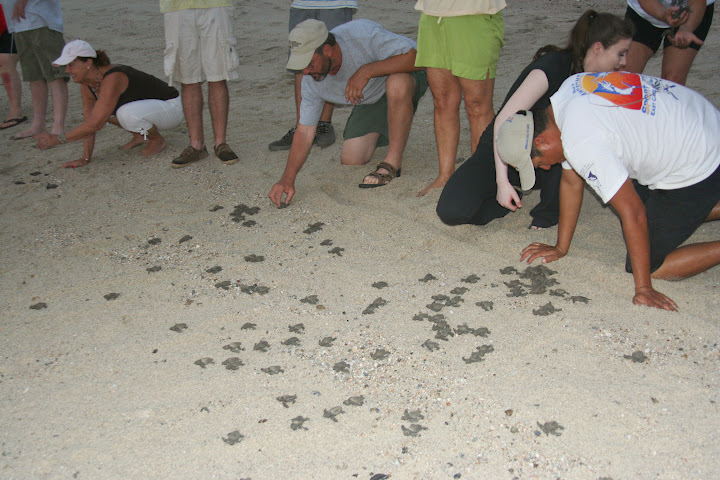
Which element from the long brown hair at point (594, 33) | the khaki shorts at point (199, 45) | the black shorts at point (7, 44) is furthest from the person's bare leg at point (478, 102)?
the black shorts at point (7, 44)

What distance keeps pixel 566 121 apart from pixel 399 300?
90 cm

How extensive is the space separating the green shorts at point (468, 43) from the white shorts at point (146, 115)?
6.42 ft

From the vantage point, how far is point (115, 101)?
3955mm

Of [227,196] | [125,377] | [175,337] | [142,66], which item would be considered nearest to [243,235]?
[227,196]

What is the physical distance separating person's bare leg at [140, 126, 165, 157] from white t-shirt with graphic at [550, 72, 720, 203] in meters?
2.89

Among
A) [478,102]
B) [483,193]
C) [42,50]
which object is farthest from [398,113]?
[42,50]

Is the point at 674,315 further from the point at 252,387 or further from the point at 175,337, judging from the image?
the point at 175,337

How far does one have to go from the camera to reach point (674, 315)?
2.25 meters

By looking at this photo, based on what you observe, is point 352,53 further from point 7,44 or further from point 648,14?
point 7,44

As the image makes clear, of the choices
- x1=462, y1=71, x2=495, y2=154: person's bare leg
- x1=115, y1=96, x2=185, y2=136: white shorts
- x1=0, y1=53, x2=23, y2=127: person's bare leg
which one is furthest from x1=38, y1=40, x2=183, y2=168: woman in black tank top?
x1=462, y1=71, x2=495, y2=154: person's bare leg

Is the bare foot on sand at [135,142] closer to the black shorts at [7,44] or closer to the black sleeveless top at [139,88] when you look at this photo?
the black sleeveless top at [139,88]

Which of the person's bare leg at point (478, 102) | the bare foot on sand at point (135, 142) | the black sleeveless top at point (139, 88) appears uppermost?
the person's bare leg at point (478, 102)

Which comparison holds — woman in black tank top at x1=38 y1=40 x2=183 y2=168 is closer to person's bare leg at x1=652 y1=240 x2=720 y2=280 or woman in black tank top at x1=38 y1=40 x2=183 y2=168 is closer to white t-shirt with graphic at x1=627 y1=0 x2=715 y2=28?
white t-shirt with graphic at x1=627 y1=0 x2=715 y2=28

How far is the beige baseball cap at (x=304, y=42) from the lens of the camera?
3078 mm
